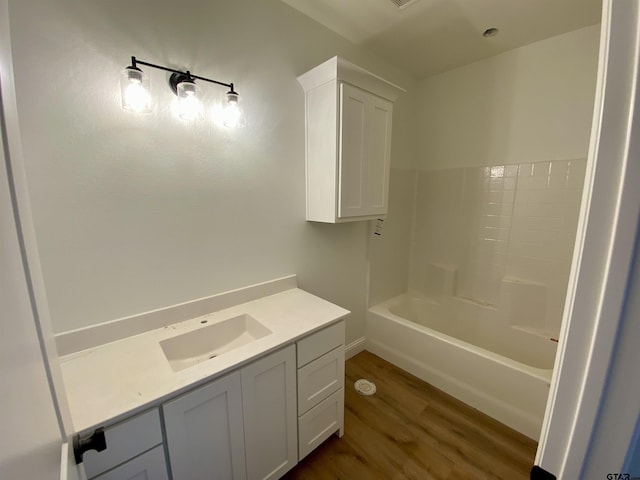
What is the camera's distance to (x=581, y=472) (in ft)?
1.28

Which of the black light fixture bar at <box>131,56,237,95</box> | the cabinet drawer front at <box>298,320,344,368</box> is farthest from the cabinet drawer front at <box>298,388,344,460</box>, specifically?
the black light fixture bar at <box>131,56,237,95</box>

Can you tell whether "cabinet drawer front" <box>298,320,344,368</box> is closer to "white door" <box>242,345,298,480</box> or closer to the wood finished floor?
"white door" <box>242,345,298,480</box>

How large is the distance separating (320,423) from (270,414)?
1.33ft

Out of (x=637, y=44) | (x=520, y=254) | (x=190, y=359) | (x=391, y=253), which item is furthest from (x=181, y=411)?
(x=520, y=254)

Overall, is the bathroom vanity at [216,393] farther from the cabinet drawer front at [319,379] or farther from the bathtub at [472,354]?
Result: the bathtub at [472,354]

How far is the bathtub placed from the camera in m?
1.57

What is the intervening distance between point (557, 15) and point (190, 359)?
2.98 metres

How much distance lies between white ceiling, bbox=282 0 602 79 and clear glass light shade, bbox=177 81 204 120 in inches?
35.8

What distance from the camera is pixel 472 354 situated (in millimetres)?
1746

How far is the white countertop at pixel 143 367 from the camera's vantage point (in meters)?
0.80

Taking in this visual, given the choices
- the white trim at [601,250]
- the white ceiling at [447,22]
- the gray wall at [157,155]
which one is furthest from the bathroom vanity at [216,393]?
the white ceiling at [447,22]

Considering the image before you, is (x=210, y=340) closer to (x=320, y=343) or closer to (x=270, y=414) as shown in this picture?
(x=270, y=414)

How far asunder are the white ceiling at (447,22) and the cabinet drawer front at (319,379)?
2057 millimetres

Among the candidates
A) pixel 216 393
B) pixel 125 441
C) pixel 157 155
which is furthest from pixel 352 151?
pixel 125 441
